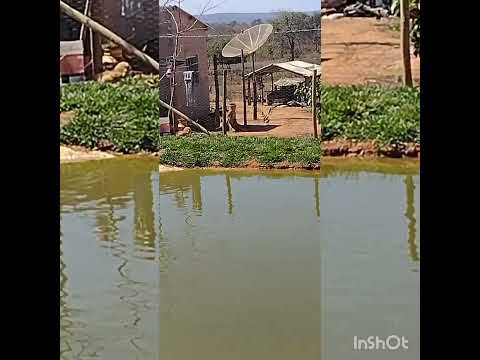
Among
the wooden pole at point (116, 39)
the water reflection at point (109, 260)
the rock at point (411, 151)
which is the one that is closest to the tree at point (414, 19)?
the rock at point (411, 151)

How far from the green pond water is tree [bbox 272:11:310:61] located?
1.13 meters

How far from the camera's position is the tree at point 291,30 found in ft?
22.2

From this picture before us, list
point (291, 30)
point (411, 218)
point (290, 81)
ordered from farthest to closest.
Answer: point (290, 81) → point (291, 30) → point (411, 218)

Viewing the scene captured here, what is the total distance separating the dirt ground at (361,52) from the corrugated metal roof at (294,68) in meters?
0.13

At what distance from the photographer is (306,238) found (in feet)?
19.7

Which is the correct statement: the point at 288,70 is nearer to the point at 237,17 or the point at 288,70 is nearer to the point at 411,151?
the point at 237,17

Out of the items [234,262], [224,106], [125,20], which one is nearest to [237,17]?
[224,106]

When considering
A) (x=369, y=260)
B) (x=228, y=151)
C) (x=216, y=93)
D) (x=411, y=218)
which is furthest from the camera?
(x=228, y=151)

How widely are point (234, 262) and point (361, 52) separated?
247 cm

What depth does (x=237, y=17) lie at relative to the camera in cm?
686

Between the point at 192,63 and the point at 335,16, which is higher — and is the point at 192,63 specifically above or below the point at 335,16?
below
